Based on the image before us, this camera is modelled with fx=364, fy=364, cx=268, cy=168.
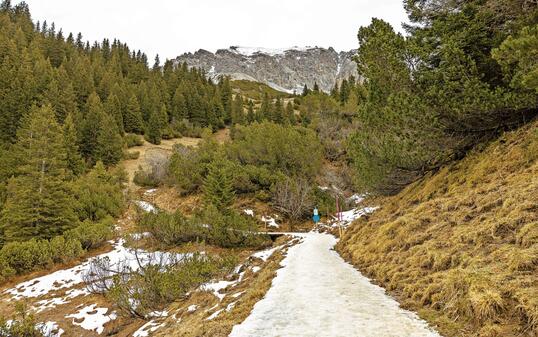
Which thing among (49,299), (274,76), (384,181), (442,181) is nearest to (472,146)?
(442,181)

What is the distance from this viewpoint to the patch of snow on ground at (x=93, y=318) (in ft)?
42.0

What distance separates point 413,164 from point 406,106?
378 cm

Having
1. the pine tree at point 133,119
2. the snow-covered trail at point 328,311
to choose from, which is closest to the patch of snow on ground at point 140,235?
the snow-covered trail at point 328,311

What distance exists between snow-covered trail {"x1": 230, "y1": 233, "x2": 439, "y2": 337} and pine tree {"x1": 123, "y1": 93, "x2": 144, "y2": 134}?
52.0m

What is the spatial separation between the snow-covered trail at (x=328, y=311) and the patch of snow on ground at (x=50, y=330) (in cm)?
848

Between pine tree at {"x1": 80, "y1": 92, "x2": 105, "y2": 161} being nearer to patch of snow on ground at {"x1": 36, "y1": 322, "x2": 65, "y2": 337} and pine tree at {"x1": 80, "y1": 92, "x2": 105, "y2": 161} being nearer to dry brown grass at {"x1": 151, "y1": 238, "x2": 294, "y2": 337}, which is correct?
patch of snow on ground at {"x1": 36, "y1": 322, "x2": 65, "y2": 337}

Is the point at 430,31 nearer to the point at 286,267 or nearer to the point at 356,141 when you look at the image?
the point at 356,141

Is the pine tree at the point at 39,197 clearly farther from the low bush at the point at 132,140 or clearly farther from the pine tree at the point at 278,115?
the pine tree at the point at 278,115

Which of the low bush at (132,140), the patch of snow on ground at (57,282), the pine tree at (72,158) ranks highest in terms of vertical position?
the low bush at (132,140)

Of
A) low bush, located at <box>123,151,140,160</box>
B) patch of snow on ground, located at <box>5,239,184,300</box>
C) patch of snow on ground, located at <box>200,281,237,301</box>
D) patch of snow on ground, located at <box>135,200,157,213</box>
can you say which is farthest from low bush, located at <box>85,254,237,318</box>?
low bush, located at <box>123,151,140,160</box>

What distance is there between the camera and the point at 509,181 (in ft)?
31.3

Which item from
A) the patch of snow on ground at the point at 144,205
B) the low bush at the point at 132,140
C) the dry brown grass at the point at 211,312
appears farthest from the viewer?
the low bush at the point at 132,140

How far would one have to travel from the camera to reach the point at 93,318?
1344cm

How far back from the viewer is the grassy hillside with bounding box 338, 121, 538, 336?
4980 millimetres
